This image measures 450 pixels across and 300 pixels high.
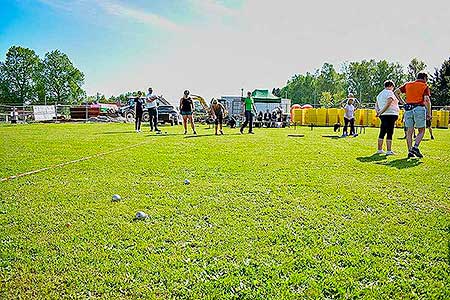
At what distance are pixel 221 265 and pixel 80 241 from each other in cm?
Answer: 128

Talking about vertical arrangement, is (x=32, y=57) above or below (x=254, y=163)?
above

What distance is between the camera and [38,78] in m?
89.1

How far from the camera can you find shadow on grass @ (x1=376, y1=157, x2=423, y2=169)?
736cm

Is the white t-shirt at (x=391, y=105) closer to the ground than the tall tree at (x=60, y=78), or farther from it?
closer to the ground

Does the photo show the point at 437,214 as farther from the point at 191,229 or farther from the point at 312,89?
the point at 312,89

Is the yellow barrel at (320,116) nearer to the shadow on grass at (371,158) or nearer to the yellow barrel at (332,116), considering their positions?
the yellow barrel at (332,116)

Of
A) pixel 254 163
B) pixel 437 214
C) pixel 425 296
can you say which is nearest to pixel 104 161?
pixel 254 163

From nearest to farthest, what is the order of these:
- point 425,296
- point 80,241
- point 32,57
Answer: point 425,296
point 80,241
point 32,57

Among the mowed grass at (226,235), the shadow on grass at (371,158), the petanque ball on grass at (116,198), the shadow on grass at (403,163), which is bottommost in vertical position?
the mowed grass at (226,235)

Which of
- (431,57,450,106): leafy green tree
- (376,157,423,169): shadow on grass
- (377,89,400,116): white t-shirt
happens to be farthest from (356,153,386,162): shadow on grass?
(431,57,450,106): leafy green tree

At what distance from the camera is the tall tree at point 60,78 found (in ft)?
297

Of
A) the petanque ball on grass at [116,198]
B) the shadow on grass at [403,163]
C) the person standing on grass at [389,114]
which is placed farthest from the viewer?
the person standing on grass at [389,114]

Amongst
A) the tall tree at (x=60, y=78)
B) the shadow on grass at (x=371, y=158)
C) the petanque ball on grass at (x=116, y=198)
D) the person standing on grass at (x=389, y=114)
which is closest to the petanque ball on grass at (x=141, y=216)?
the petanque ball on grass at (x=116, y=198)

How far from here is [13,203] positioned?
172 inches
